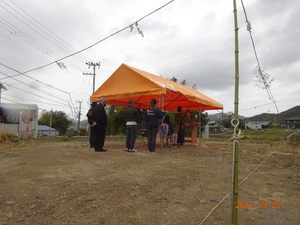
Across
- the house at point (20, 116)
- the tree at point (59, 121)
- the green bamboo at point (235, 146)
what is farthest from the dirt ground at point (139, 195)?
the tree at point (59, 121)

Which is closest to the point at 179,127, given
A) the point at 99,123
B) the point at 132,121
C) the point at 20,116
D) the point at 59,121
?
the point at 132,121

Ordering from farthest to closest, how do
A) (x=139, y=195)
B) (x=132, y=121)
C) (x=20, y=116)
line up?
(x=20, y=116) < (x=132, y=121) < (x=139, y=195)

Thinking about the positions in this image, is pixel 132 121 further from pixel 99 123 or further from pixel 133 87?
pixel 133 87

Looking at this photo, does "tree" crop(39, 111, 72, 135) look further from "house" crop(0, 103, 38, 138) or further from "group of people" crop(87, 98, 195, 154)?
"group of people" crop(87, 98, 195, 154)

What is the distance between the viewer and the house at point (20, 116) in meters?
17.2

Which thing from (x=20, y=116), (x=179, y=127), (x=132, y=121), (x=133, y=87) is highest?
(x=133, y=87)

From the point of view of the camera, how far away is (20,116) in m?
17.8

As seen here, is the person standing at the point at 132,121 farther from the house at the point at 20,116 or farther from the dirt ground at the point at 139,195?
the house at the point at 20,116

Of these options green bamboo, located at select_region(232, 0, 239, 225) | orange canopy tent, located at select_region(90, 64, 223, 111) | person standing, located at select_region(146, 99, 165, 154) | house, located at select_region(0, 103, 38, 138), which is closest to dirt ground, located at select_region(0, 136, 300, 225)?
green bamboo, located at select_region(232, 0, 239, 225)

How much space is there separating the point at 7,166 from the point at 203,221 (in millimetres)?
3898

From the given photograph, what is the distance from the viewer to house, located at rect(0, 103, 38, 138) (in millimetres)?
17219

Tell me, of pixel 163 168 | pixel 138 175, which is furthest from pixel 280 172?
pixel 138 175

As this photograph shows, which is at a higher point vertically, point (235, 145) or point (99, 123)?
point (99, 123)

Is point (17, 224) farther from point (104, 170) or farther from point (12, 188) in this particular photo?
point (104, 170)
